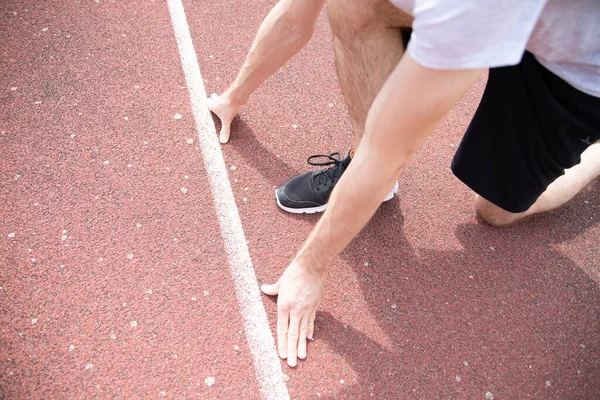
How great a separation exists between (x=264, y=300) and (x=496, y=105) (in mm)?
1287

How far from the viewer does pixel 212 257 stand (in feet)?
6.55

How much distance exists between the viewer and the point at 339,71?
6.88ft

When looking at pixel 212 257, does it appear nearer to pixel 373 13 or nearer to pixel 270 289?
pixel 270 289

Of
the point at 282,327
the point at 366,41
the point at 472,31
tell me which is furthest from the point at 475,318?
the point at 472,31

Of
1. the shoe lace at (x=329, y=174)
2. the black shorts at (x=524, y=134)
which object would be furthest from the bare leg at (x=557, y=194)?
the shoe lace at (x=329, y=174)

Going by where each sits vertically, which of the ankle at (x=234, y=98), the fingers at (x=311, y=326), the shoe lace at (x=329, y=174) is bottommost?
the fingers at (x=311, y=326)

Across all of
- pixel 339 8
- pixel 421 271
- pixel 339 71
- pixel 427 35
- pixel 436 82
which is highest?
pixel 427 35

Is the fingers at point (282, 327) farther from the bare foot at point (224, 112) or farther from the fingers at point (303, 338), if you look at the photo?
the bare foot at point (224, 112)

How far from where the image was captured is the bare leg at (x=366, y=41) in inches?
69.2

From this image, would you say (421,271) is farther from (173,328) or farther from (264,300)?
(173,328)

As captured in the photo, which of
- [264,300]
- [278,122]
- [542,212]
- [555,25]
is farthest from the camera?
[278,122]

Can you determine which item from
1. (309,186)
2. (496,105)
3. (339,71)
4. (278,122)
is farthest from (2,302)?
(496,105)

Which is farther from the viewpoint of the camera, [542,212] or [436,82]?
[542,212]

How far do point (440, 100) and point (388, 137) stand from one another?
174 mm
